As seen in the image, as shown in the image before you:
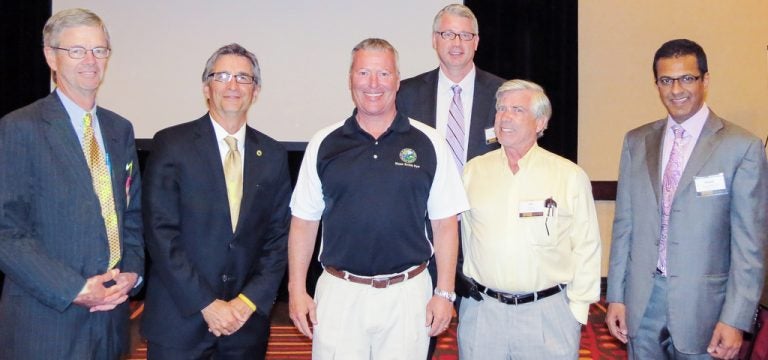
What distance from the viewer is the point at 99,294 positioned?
2.27 metres

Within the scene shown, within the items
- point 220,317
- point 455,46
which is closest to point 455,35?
point 455,46

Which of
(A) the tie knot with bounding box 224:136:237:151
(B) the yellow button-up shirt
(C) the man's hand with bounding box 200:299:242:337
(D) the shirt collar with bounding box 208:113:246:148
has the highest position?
(D) the shirt collar with bounding box 208:113:246:148

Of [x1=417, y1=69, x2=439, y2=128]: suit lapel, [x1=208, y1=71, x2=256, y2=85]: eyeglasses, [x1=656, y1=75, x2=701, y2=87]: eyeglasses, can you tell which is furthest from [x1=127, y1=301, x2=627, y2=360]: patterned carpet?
[x1=208, y1=71, x2=256, y2=85]: eyeglasses

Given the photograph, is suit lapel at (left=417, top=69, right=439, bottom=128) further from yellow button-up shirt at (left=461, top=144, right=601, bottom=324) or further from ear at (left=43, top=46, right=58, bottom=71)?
ear at (left=43, top=46, right=58, bottom=71)

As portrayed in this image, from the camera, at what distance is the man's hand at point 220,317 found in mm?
2461

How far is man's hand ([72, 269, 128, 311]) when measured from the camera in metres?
2.23

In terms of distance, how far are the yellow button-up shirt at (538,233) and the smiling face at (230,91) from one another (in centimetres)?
99

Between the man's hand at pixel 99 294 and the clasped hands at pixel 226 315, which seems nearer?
the man's hand at pixel 99 294

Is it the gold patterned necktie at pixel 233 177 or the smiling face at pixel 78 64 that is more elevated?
the smiling face at pixel 78 64

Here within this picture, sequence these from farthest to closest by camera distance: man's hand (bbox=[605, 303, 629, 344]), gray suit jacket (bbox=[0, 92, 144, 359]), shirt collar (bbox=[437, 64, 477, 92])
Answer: shirt collar (bbox=[437, 64, 477, 92]) → man's hand (bbox=[605, 303, 629, 344]) → gray suit jacket (bbox=[0, 92, 144, 359])

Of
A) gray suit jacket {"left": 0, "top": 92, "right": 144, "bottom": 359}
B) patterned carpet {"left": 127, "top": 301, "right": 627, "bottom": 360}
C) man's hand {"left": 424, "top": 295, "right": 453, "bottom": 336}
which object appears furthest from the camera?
patterned carpet {"left": 127, "top": 301, "right": 627, "bottom": 360}

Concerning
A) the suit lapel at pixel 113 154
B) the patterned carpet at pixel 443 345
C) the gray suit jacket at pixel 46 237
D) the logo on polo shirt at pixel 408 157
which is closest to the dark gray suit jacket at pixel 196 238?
the suit lapel at pixel 113 154

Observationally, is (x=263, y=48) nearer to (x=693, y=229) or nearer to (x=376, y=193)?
(x=376, y=193)

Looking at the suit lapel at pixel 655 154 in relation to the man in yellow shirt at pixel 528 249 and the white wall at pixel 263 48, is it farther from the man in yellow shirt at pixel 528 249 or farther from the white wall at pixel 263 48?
the white wall at pixel 263 48
